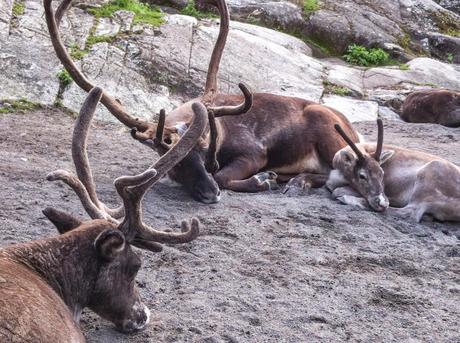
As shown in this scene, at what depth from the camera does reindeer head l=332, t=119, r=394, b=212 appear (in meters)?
7.85

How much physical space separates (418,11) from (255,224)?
14.2m

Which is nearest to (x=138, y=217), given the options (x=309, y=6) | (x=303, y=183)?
(x=303, y=183)

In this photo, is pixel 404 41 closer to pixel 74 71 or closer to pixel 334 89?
pixel 334 89

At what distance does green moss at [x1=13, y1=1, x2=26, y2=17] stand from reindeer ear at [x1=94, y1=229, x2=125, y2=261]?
8.37 meters

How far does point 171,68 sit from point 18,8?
2.58m

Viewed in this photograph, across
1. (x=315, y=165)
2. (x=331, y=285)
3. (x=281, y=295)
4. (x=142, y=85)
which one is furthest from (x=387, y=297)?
(x=142, y=85)

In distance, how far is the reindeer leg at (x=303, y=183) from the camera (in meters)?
8.23

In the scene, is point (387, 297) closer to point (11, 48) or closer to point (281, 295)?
point (281, 295)

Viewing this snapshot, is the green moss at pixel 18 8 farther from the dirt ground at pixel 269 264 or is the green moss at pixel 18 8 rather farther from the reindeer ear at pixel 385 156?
the reindeer ear at pixel 385 156

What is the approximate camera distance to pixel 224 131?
28.0ft

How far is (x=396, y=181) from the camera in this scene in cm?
814

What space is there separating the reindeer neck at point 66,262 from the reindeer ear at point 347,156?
457 centimetres

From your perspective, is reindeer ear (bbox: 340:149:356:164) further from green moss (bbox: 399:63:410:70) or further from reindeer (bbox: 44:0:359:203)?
green moss (bbox: 399:63:410:70)

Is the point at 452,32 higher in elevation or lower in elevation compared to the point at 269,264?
higher
